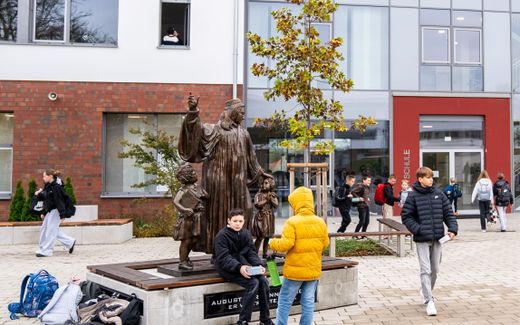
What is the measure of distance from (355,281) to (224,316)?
79.8 inches

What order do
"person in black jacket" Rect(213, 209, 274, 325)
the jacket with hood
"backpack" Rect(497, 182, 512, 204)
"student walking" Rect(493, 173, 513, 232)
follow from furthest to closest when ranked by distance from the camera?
"backpack" Rect(497, 182, 512, 204), "student walking" Rect(493, 173, 513, 232), "person in black jacket" Rect(213, 209, 274, 325), the jacket with hood

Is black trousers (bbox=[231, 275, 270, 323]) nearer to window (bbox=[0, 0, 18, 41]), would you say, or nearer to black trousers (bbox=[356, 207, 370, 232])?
black trousers (bbox=[356, 207, 370, 232])

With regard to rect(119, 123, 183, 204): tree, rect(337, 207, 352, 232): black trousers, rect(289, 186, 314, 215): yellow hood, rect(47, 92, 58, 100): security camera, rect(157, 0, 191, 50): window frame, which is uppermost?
rect(157, 0, 191, 50): window frame

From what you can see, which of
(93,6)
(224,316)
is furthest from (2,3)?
(224,316)

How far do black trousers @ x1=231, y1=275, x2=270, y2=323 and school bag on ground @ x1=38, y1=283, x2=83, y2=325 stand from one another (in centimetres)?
185

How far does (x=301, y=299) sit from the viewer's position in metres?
5.46

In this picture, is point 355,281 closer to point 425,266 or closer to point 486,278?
point 425,266

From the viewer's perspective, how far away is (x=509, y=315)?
6504 millimetres

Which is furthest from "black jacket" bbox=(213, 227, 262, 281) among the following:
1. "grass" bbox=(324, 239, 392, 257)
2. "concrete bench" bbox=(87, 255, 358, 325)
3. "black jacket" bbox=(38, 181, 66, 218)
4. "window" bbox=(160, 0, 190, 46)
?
"window" bbox=(160, 0, 190, 46)

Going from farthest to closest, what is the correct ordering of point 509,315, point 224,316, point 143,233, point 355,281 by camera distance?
point 143,233 → point 355,281 → point 509,315 → point 224,316

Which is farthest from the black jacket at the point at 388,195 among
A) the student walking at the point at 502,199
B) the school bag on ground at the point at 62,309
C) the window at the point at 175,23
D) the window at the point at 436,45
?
the school bag on ground at the point at 62,309

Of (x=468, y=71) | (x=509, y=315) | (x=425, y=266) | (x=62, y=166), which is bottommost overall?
(x=509, y=315)

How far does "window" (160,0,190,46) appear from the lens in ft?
56.7

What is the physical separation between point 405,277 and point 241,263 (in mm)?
4326
